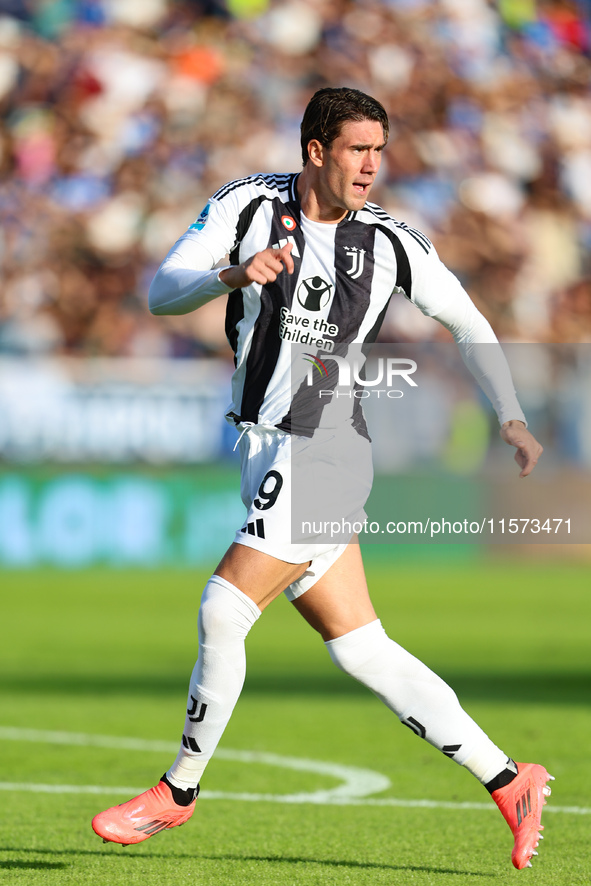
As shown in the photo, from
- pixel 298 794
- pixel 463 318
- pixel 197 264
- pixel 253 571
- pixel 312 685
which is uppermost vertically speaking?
pixel 197 264

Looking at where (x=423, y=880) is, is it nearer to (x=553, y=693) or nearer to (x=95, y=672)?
(x=553, y=693)

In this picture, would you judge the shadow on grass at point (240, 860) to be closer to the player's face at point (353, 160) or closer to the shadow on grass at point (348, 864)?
the shadow on grass at point (348, 864)

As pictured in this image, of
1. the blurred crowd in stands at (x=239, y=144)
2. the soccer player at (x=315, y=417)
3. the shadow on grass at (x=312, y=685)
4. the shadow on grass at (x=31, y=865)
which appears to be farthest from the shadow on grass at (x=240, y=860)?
the blurred crowd in stands at (x=239, y=144)

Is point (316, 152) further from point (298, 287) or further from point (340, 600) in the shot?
point (340, 600)

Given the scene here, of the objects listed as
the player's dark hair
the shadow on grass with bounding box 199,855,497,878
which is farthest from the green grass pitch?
the player's dark hair

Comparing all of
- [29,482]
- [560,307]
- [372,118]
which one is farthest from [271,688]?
[560,307]

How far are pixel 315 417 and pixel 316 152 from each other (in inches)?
31.4

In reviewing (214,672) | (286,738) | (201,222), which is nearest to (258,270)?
(201,222)

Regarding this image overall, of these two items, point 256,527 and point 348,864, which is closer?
point 256,527

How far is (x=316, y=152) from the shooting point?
4.05 metres

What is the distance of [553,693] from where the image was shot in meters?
8.69

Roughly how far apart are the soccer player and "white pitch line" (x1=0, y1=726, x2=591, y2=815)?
126cm

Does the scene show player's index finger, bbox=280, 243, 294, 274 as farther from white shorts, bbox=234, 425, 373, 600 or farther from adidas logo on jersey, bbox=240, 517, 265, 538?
adidas logo on jersey, bbox=240, 517, 265, 538

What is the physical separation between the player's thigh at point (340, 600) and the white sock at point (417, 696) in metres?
0.03
